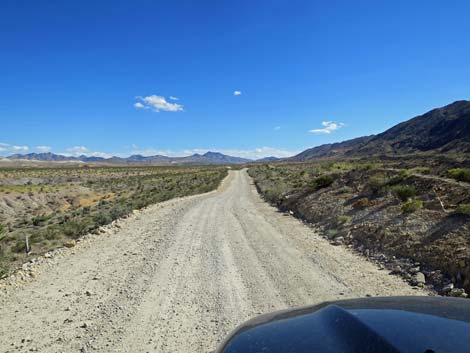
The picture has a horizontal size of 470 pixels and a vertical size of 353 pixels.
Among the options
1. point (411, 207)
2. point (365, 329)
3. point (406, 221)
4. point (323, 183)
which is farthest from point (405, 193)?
point (365, 329)

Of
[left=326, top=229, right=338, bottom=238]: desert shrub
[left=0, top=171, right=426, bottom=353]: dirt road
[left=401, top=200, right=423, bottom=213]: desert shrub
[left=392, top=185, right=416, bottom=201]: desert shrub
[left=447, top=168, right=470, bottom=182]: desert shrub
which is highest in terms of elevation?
[left=447, top=168, right=470, bottom=182]: desert shrub

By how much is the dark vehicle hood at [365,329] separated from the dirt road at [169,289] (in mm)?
2374

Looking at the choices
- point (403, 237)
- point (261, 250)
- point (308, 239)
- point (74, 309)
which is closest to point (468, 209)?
point (403, 237)

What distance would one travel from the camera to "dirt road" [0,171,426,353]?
5.01 m

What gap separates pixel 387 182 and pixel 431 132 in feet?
412

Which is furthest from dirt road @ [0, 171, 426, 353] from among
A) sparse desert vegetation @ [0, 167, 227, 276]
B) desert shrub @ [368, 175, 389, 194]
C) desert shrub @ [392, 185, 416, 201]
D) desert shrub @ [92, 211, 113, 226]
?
desert shrub @ [368, 175, 389, 194]

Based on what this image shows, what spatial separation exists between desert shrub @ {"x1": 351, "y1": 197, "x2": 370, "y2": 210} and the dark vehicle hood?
12.1 meters

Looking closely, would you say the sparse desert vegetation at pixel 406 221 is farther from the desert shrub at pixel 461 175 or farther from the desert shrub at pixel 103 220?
the desert shrub at pixel 103 220

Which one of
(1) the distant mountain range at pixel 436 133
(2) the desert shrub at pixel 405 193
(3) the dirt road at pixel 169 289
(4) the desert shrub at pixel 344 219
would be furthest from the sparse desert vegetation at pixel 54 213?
(1) the distant mountain range at pixel 436 133

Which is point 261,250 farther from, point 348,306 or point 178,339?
point 348,306

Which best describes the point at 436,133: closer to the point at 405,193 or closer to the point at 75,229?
the point at 405,193

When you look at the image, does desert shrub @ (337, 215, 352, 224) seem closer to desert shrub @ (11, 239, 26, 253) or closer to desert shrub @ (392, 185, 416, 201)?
desert shrub @ (392, 185, 416, 201)

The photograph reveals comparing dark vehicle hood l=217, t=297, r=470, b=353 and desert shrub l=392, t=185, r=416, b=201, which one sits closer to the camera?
dark vehicle hood l=217, t=297, r=470, b=353

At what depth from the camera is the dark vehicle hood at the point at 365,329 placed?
2.09m
